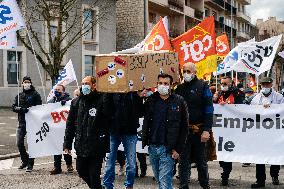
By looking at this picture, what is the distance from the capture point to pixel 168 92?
6422mm

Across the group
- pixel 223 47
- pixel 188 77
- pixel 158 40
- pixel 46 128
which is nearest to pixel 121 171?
pixel 46 128

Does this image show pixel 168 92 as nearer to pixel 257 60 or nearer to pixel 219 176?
pixel 219 176

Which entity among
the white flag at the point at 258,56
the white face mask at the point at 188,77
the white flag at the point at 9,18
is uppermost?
the white flag at the point at 9,18

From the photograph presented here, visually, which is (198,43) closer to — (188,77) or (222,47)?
(188,77)

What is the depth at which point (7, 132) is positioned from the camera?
18188 millimetres

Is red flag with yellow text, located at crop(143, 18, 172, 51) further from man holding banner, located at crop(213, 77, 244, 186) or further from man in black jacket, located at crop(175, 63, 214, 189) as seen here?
man in black jacket, located at crop(175, 63, 214, 189)

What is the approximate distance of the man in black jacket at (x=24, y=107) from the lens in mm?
10250

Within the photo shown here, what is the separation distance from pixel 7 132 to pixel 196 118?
12178mm

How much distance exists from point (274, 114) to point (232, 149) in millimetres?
995

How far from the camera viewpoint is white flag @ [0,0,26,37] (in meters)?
11.3

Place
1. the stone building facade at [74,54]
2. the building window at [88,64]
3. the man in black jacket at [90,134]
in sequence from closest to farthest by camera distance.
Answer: the man in black jacket at [90,134] → the stone building facade at [74,54] → the building window at [88,64]

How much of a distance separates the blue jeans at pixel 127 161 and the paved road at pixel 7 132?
5806 millimetres

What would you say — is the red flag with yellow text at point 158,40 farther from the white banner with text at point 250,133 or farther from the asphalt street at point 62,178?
the asphalt street at point 62,178

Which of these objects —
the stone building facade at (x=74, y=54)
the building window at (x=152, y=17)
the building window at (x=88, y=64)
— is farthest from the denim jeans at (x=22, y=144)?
the building window at (x=152, y=17)
